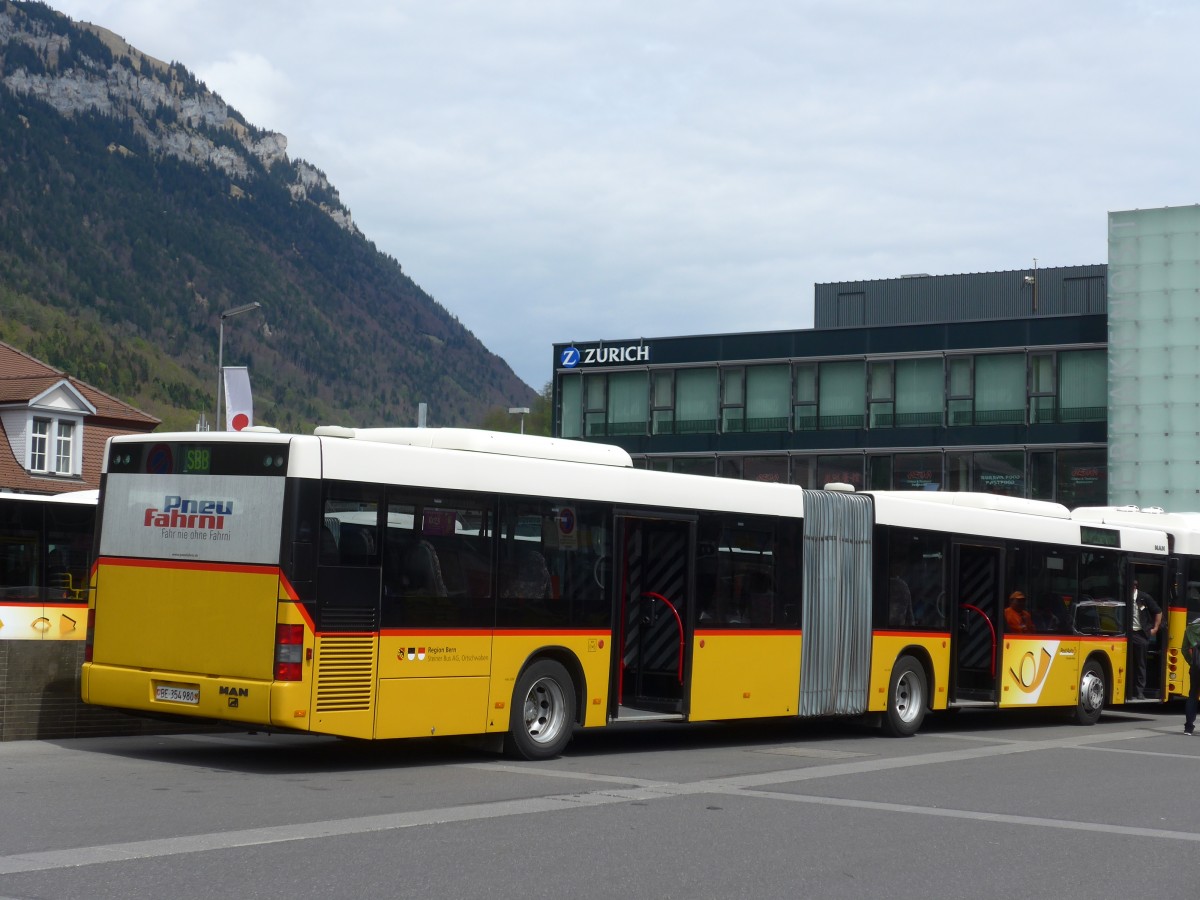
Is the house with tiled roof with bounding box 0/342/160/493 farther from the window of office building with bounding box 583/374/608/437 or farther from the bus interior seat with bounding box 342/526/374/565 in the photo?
the bus interior seat with bounding box 342/526/374/565

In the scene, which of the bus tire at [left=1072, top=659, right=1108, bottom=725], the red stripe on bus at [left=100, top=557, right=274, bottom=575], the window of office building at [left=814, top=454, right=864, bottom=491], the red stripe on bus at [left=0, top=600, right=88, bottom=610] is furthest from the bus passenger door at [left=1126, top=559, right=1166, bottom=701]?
the window of office building at [left=814, top=454, right=864, bottom=491]

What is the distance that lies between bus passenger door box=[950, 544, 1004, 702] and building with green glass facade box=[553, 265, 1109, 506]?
3219 cm

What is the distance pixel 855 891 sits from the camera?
28.9ft

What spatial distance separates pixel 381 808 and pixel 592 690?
4517 millimetres

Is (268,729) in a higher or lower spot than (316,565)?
lower

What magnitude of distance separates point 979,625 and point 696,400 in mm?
39026

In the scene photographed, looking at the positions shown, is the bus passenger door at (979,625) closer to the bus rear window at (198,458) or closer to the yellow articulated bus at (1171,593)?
the yellow articulated bus at (1171,593)

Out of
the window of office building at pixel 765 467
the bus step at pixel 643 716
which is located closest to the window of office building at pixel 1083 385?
the window of office building at pixel 765 467

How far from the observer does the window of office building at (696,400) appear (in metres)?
59.6

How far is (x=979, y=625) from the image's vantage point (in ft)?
69.6

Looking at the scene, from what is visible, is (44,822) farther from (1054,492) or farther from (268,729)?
(1054,492)

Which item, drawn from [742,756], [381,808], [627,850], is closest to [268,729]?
[381,808]

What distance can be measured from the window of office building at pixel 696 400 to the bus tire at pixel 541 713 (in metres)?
44.4

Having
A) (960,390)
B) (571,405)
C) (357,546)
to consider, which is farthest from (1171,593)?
(571,405)
